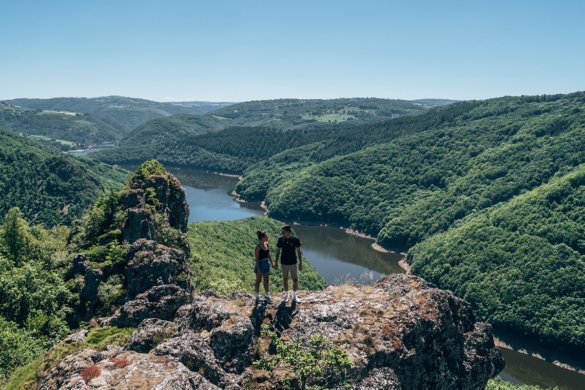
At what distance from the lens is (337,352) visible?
20953 mm

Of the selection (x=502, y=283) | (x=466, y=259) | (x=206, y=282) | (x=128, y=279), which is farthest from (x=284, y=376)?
(x=466, y=259)

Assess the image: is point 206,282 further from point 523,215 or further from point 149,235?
point 523,215

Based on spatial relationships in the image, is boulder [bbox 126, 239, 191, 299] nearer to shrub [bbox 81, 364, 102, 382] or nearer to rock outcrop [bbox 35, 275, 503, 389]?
rock outcrop [bbox 35, 275, 503, 389]

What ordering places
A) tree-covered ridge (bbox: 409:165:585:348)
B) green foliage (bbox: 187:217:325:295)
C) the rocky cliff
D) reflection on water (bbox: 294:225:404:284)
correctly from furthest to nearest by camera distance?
reflection on water (bbox: 294:225:404:284)
tree-covered ridge (bbox: 409:165:585:348)
green foliage (bbox: 187:217:325:295)
the rocky cliff

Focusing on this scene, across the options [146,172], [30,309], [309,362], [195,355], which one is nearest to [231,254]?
[146,172]

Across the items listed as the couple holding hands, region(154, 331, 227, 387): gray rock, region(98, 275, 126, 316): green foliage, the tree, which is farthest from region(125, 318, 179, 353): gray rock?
the tree

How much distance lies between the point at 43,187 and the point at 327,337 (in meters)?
189

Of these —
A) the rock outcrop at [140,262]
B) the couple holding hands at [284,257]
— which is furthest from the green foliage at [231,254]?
the couple holding hands at [284,257]

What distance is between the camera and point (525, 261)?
141m

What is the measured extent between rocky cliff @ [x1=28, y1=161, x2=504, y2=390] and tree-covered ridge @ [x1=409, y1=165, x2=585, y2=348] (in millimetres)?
108616

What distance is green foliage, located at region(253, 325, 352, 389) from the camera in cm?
1997

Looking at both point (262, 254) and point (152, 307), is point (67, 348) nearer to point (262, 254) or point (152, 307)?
point (152, 307)

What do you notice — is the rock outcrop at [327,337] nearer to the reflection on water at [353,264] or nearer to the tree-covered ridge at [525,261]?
the tree-covered ridge at [525,261]

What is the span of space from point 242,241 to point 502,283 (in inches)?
3181
